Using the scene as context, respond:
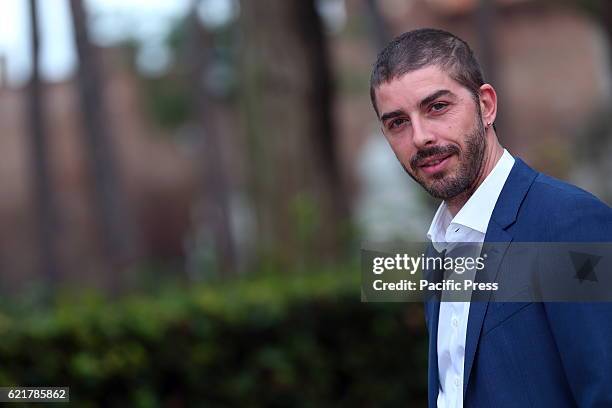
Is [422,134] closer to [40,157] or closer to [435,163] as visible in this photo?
[435,163]

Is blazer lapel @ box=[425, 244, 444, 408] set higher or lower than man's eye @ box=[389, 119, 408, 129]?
lower

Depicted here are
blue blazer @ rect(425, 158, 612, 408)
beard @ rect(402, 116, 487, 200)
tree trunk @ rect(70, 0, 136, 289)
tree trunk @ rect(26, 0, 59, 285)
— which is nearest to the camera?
blue blazer @ rect(425, 158, 612, 408)

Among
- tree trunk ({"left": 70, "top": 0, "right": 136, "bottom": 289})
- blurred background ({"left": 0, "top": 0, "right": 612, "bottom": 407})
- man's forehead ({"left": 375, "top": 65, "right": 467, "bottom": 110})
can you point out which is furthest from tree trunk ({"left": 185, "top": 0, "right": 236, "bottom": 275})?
man's forehead ({"left": 375, "top": 65, "right": 467, "bottom": 110})

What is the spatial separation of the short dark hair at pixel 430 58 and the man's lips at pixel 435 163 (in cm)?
16

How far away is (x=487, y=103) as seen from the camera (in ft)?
7.84

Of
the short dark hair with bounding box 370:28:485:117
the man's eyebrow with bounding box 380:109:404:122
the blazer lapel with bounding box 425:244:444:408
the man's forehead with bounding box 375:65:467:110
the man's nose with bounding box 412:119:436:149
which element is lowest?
the blazer lapel with bounding box 425:244:444:408

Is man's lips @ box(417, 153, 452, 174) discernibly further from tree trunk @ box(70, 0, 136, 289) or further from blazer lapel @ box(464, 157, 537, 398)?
tree trunk @ box(70, 0, 136, 289)

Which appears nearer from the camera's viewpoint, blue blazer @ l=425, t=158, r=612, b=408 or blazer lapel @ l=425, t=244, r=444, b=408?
blue blazer @ l=425, t=158, r=612, b=408

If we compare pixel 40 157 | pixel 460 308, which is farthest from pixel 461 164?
pixel 40 157

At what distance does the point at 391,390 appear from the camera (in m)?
6.97

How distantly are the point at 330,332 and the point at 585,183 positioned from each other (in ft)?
55.2

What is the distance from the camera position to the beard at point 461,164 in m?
2.33

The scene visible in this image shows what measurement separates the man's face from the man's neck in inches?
0.7

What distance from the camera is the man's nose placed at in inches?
91.4
